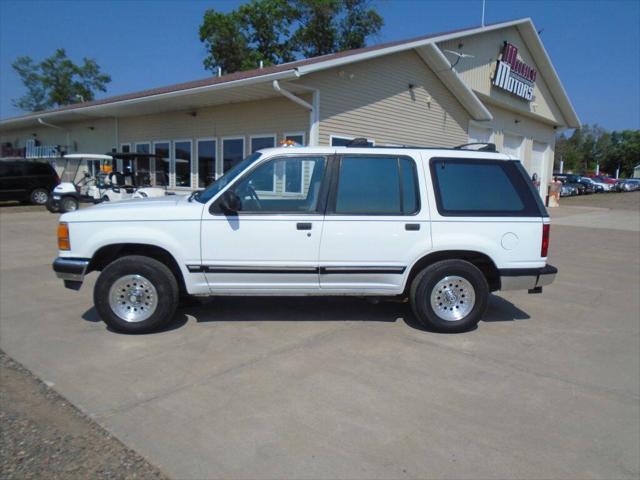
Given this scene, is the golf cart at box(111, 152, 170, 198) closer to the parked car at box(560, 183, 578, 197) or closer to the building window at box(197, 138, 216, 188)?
the building window at box(197, 138, 216, 188)

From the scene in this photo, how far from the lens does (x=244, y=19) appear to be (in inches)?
1529

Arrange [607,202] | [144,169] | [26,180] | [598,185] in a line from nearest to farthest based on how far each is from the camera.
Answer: [144,169]
[26,180]
[607,202]
[598,185]

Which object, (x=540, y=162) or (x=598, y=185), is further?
(x=598, y=185)

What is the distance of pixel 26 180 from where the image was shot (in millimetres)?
17469

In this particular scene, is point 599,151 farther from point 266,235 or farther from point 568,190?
point 266,235

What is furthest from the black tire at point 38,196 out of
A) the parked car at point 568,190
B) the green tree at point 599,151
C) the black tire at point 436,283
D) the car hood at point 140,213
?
the green tree at point 599,151

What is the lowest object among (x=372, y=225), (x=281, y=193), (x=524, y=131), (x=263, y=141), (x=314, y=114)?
(x=372, y=225)

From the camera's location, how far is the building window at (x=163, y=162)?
16.7m

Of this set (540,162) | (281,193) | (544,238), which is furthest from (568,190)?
(281,193)

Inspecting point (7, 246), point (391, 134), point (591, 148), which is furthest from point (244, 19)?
point (591, 148)

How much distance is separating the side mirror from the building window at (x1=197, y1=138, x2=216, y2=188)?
1085 cm

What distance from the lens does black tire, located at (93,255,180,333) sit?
4.59 metres

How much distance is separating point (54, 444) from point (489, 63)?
2089 cm

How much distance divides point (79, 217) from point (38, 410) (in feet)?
6.57
